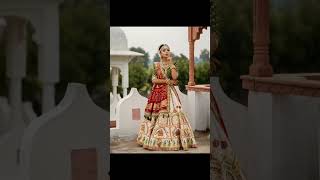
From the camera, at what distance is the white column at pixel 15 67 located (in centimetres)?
246

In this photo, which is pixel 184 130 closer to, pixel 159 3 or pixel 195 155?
pixel 195 155

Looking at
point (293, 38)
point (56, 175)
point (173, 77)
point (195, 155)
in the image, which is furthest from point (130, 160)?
point (293, 38)

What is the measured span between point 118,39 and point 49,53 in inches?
150

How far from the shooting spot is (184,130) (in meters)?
4.70

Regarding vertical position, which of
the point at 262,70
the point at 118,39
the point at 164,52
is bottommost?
the point at 262,70

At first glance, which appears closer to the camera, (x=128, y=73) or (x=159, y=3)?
(x=159, y=3)

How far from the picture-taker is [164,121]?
4.59m

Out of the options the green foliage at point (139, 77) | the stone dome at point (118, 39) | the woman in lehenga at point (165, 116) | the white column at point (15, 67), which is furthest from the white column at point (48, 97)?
the green foliage at point (139, 77)

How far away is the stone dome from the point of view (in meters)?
6.18

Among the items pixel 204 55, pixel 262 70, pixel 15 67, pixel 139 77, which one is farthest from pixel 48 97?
pixel 139 77

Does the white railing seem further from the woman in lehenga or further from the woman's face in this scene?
the woman's face

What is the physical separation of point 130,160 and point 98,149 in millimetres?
1674

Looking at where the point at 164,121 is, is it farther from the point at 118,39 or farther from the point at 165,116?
the point at 118,39

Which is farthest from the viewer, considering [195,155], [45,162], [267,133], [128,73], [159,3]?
[128,73]
